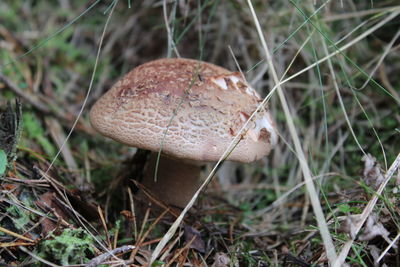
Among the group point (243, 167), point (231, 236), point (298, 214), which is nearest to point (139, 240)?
point (231, 236)

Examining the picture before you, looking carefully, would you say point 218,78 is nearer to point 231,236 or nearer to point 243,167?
point 231,236

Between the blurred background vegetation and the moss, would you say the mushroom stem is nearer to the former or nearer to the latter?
the blurred background vegetation

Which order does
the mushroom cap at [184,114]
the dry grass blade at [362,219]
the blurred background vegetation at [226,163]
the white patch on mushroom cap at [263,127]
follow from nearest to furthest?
the dry grass blade at [362,219] < the blurred background vegetation at [226,163] < the mushroom cap at [184,114] < the white patch on mushroom cap at [263,127]

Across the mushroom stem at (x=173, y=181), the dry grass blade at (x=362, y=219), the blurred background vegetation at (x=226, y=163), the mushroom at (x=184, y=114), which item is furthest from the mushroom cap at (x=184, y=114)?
the dry grass blade at (x=362, y=219)

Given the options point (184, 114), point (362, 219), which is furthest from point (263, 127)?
point (362, 219)

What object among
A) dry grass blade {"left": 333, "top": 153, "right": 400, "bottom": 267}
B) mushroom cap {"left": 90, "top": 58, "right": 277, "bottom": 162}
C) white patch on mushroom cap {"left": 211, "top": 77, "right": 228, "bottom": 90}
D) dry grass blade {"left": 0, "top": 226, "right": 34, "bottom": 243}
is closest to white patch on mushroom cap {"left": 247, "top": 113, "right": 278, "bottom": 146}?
mushroom cap {"left": 90, "top": 58, "right": 277, "bottom": 162}

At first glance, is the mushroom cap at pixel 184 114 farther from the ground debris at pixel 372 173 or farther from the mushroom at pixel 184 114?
the ground debris at pixel 372 173
